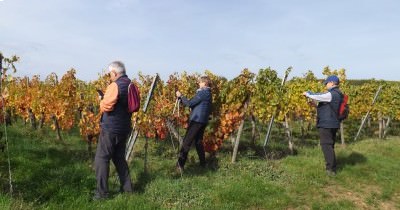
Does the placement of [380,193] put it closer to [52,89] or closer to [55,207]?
[55,207]

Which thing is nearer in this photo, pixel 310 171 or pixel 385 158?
pixel 310 171

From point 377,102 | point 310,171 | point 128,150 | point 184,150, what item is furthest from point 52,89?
point 377,102

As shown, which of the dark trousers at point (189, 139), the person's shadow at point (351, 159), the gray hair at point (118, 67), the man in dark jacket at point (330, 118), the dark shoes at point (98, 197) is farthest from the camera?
the person's shadow at point (351, 159)

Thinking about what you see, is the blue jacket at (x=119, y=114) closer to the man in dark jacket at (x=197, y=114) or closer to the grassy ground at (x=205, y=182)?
the grassy ground at (x=205, y=182)

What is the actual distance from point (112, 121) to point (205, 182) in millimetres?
2044

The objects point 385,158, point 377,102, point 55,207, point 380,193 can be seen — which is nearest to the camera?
point 55,207

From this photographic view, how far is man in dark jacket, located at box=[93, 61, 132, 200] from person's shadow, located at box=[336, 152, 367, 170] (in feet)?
17.1

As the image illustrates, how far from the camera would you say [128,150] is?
7852 millimetres

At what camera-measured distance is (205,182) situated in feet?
22.8

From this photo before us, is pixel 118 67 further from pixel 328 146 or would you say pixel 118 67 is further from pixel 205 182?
pixel 328 146

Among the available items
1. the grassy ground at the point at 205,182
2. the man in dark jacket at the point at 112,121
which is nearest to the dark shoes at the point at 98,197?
the man in dark jacket at the point at 112,121

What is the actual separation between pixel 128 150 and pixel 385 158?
6584mm

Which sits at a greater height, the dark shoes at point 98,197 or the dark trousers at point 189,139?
the dark trousers at point 189,139

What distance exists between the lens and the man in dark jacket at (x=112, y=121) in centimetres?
569
